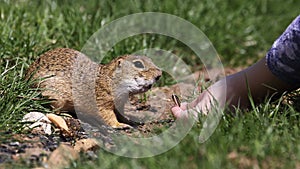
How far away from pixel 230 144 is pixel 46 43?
2.53 m

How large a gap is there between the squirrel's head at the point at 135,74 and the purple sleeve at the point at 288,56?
726mm

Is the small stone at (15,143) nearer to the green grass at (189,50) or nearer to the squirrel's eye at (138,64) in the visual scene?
the green grass at (189,50)

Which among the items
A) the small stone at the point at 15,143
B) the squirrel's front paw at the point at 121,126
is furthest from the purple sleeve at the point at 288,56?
the small stone at the point at 15,143

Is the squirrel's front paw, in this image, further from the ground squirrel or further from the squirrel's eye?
the squirrel's eye

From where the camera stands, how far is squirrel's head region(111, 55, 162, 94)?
419cm

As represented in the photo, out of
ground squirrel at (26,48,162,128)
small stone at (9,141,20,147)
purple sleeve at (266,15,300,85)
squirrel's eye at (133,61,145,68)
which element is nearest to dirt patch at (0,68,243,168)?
small stone at (9,141,20,147)

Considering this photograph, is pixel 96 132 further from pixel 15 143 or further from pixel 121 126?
pixel 15 143

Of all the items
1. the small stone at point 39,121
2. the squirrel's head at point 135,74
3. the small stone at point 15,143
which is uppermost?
the squirrel's head at point 135,74

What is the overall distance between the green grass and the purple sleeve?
0.20m

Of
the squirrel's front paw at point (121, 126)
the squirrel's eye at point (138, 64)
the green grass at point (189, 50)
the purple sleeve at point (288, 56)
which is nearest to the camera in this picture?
the green grass at point (189, 50)

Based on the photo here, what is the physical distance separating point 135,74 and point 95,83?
0.96 ft

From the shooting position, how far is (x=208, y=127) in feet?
11.6

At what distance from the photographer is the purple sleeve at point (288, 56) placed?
151 inches

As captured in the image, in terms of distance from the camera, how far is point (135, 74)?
13.9 feet
